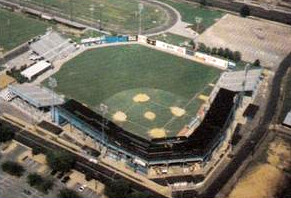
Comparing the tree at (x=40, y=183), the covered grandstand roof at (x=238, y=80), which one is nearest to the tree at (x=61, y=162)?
the tree at (x=40, y=183)

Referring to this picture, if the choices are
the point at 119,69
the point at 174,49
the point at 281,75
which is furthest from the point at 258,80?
the point at 119,69

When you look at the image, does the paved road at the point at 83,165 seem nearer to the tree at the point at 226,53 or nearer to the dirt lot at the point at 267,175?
the dirt lot at the point at 267,175

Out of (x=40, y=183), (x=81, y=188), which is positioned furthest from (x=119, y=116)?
(x=40, y=183)

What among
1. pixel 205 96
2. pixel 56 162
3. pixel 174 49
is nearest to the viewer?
pixel 56 162

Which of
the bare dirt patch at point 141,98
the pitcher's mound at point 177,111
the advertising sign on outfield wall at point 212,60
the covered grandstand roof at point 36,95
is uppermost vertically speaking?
the advertising sign on outfield wall at point 212,60

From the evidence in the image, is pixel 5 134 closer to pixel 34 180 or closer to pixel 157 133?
pixel 34 180

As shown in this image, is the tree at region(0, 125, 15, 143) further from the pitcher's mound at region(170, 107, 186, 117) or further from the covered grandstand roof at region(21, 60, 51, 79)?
the pitcher's mound at region(170, 107, 186, 117)

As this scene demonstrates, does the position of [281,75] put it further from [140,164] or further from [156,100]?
[140,164]
